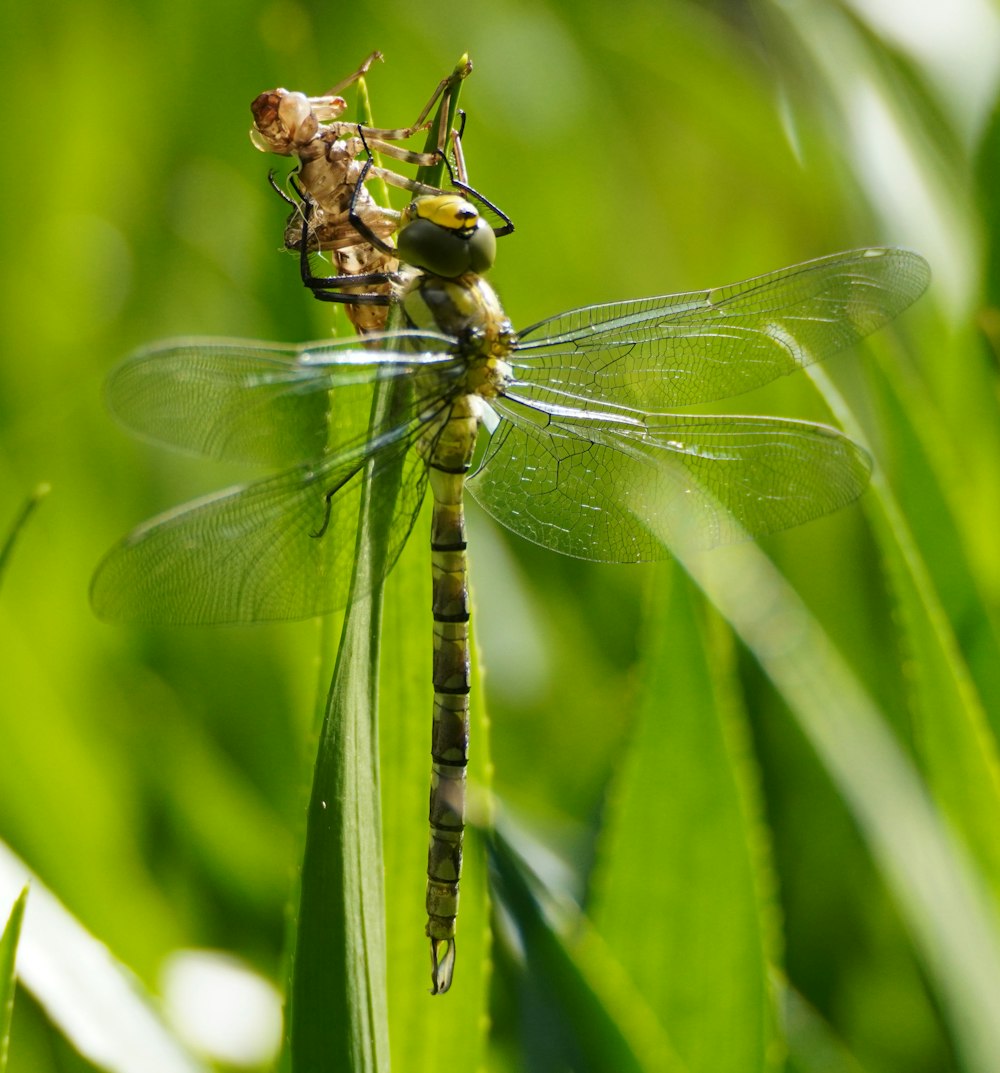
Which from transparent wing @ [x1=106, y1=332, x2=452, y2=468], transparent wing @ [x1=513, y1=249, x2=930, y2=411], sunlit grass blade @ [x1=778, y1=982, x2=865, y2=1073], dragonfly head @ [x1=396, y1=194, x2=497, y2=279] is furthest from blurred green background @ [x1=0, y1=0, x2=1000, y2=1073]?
dragonfly head @ [x1=396, y1=194, x2=497, y2=279]

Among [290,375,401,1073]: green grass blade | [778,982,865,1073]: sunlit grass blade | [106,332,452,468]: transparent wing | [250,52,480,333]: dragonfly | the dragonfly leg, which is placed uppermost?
[250,52,480,333]: dragonfly

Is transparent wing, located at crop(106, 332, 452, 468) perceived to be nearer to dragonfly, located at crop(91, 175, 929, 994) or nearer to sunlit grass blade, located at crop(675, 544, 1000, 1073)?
dragonfly, located at crop(91, 175, 929, 994)

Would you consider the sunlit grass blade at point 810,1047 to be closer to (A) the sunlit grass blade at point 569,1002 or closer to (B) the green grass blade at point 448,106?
(A) the sunlit grass blade at point 569,1002

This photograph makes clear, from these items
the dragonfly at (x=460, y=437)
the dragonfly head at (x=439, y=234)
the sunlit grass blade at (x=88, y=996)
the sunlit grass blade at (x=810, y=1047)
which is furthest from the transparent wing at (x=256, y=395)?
the sunlit grass blade at (x=810, y=1047)

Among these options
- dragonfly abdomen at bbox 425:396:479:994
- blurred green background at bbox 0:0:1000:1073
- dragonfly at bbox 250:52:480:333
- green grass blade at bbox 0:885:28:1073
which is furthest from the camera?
blurred green background at bbox 0:0:1000:1073

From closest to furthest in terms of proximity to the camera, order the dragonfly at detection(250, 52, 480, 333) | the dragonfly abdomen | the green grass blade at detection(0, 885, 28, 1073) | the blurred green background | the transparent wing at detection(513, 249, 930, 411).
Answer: the green grass blade at detection(0, 885, 28, 1073)
the dragonfly abdomen
the dragonfly at detection(250, 52, 480, 333)
the transparent wing at detection(513, 249, 930, 411)
the blurred green background

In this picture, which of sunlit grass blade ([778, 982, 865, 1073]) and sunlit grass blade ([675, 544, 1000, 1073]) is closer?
sunlit grass blade ([675, 544, 1000, 1073])

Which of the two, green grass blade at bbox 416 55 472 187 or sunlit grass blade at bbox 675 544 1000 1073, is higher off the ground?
green grass blade at bbox 416 55 472 187
